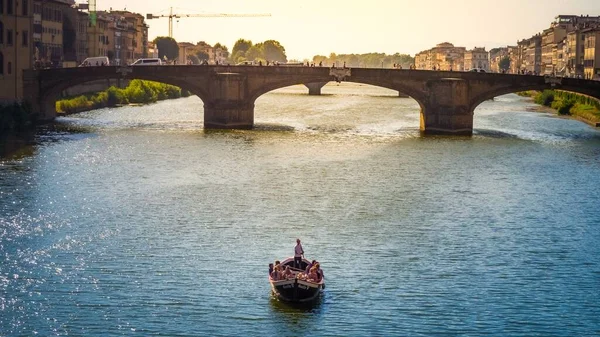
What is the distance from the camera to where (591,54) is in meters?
141

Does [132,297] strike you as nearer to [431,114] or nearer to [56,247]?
[56,247]

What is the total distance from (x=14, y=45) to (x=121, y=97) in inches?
1550

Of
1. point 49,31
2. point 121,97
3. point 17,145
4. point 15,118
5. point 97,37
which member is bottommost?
point 17,145

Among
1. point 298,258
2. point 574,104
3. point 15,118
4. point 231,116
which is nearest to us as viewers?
point 298,258

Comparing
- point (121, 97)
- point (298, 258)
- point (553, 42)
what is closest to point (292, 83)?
point (121, 97)

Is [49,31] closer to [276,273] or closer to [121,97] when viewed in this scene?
[121,97]

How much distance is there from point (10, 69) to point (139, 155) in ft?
73.8

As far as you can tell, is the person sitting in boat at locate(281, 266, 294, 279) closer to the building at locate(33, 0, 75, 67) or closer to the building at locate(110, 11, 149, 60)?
the building at locate(33, 0, 75, 67)

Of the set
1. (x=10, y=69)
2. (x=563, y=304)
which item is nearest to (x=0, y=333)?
(x=563, y=304)

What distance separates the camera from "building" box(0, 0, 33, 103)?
287 ft

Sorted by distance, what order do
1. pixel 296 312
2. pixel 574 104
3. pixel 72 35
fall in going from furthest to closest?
1. pixel 72 35
2. pixel 574 104
3. pixel 296 312

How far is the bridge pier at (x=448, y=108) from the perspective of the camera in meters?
91.2

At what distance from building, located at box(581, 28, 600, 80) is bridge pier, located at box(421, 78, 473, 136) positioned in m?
46.3

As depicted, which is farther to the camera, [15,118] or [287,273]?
[15,118]
